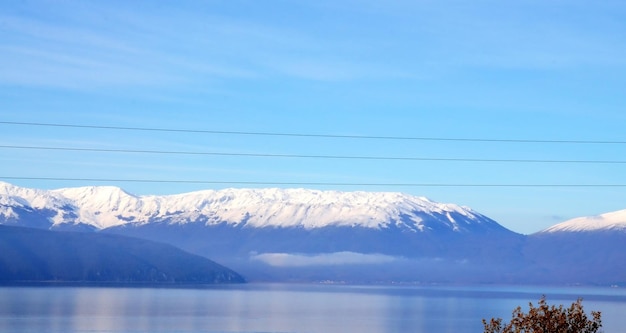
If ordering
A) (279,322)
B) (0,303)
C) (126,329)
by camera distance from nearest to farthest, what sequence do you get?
(126,329), (279,322), (0,303)

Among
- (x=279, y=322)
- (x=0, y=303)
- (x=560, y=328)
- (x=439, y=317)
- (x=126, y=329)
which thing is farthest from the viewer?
(x=0, y=303)

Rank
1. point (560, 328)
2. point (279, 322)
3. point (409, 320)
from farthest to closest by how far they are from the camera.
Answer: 1. point (409, 320)
2. point (279, 322)
3. point (560, 328)

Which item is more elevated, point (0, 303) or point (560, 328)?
point (0, 303)

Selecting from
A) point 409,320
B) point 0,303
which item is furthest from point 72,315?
point 409,320

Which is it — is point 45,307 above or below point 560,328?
above

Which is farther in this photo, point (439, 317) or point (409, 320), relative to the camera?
point (439, 317)

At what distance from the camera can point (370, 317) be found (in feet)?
554

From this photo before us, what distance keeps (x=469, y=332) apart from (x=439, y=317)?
43.4 metres

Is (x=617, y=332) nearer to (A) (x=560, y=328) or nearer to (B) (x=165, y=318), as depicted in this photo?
(B) (x=165, y=318)

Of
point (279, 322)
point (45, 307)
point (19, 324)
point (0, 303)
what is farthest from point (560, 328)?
point (0, 303)

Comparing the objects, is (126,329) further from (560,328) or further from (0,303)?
(560,328)

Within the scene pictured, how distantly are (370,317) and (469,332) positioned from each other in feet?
133

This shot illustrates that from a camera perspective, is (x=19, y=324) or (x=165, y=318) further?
(x=165, y=318)

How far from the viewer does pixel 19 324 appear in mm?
129000
